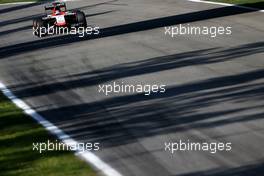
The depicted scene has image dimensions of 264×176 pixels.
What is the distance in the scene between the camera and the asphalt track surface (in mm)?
11352

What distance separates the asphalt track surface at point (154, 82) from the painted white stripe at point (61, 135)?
168 millimetres

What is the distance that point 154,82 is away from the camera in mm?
16609

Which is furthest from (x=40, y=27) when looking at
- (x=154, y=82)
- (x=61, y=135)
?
(x=61, y=135)

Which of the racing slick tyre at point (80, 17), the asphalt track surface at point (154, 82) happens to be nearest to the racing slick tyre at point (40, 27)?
the asphalt track surface at point (154, 82)

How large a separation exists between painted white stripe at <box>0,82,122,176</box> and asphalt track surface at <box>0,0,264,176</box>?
0.55 ft

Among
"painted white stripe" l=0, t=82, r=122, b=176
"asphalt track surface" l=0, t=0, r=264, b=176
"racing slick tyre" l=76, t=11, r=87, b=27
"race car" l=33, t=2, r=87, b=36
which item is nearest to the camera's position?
"painted white stripe" l=0, t=82, r=122, b=176

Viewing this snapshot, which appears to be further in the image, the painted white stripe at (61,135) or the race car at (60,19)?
the race car at (60,19)

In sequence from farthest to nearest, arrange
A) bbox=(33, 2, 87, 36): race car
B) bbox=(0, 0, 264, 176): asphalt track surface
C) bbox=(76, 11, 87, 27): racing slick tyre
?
bbox=(76, 11, 87, 27): racing slick tyre
bbox=(33, 2, 87, 36): race car
bbox=(0, 0, 264, 176): asphalt track surface

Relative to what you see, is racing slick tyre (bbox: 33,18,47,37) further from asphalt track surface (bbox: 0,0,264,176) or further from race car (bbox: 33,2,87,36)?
asphalt track surface (bbox: 0,0,264,176)

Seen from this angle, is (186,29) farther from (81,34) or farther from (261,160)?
(261,160)

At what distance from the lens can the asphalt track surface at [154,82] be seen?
11352 millimetres

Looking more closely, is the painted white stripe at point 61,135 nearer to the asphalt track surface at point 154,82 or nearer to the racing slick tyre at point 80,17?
the asphalt track surface at point 154,82

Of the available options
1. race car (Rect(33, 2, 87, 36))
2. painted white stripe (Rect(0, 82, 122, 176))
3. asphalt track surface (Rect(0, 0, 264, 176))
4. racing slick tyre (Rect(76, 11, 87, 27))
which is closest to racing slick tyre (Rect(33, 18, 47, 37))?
race car (Rect(33, 2, 87, 36))

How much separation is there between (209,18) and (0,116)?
1463 cm
